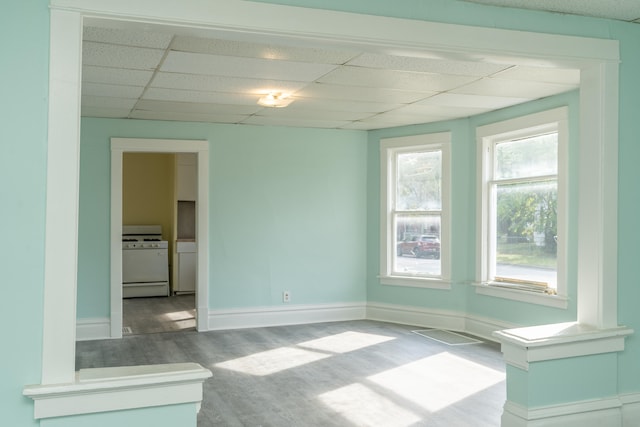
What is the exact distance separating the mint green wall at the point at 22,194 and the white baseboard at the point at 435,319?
16.0ft

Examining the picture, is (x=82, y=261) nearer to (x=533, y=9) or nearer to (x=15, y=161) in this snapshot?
(x=15, y=161)

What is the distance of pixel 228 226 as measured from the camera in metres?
7.19

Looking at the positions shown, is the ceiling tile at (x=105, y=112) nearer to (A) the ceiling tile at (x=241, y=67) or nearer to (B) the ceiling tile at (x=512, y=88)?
(A) the ceiling tile at (x=241, y=67)

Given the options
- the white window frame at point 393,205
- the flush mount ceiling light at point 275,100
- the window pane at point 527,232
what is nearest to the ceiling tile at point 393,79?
the flush mount ceiling light at point 275,100

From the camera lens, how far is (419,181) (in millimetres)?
7320

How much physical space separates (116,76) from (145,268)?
5.67m

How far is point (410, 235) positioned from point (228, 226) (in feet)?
7.25

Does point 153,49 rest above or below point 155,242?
above

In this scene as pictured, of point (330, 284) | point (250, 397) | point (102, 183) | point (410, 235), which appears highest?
point (102, 183)

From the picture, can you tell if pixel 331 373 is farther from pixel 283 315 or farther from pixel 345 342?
pixel 283 315

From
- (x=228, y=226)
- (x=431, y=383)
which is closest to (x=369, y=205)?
(x=228, y=226)

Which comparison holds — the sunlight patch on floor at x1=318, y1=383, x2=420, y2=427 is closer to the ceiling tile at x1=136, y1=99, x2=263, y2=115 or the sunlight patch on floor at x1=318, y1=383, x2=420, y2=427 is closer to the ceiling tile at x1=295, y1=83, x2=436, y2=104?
the ceiling tile at x1=295, y1=83, x2=436, y2=104

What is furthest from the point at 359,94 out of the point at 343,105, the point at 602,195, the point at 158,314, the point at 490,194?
the point at 158,314

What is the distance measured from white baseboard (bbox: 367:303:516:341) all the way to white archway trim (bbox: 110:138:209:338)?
2.13 m
